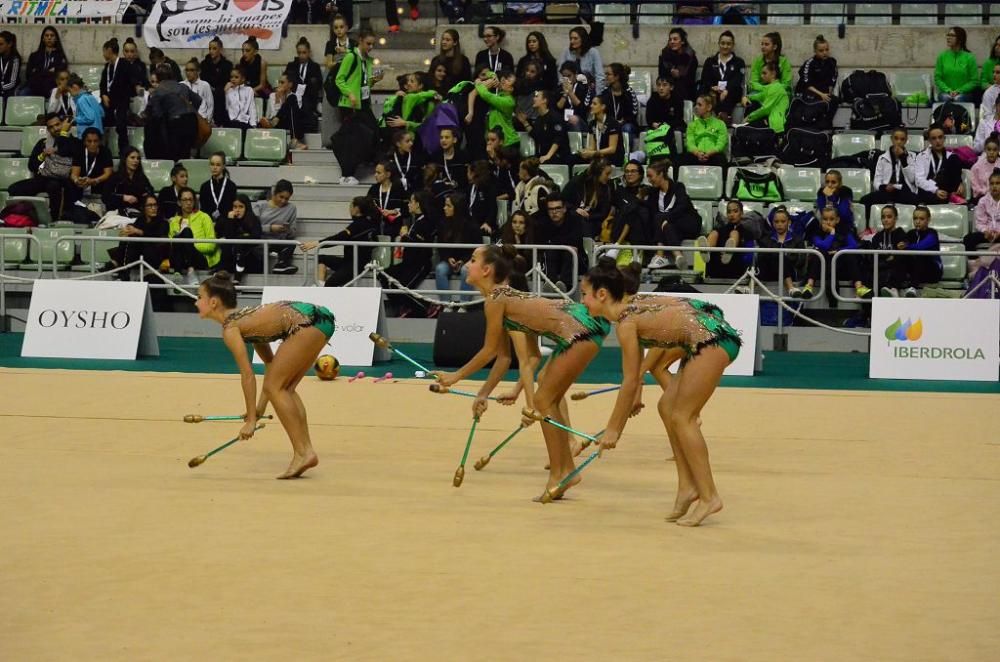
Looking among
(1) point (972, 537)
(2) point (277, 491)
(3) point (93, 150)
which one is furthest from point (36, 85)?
(1) point (972, 537)

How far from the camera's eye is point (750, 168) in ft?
63.3

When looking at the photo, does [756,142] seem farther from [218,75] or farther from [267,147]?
[218,75]

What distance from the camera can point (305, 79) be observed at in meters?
21.9

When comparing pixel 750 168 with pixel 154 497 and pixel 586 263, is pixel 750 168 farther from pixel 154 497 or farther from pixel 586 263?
pixel 154 497

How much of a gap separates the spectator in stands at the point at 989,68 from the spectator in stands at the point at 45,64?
1368 centimetres

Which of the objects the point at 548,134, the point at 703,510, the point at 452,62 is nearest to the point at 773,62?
the point at 548,134

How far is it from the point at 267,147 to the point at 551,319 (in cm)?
1268

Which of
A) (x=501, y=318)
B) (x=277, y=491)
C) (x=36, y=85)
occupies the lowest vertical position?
(x=277, y=491)

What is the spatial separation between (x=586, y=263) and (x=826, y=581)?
11.1 metres

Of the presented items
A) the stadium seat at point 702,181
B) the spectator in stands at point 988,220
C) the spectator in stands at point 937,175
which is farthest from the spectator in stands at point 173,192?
the spectator in stands at point 988,220

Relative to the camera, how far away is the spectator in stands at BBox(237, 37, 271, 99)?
22.0 m

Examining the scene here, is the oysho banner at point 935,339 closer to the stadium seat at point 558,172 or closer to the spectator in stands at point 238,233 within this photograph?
the stadium seat at point 558,172

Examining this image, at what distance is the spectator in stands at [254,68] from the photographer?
2198 centimetres

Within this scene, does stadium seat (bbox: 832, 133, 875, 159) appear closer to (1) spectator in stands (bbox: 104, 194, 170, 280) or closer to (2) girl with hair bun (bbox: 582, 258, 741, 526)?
(1) spectator in stands (bbox: 104, 194, 170, 280)
